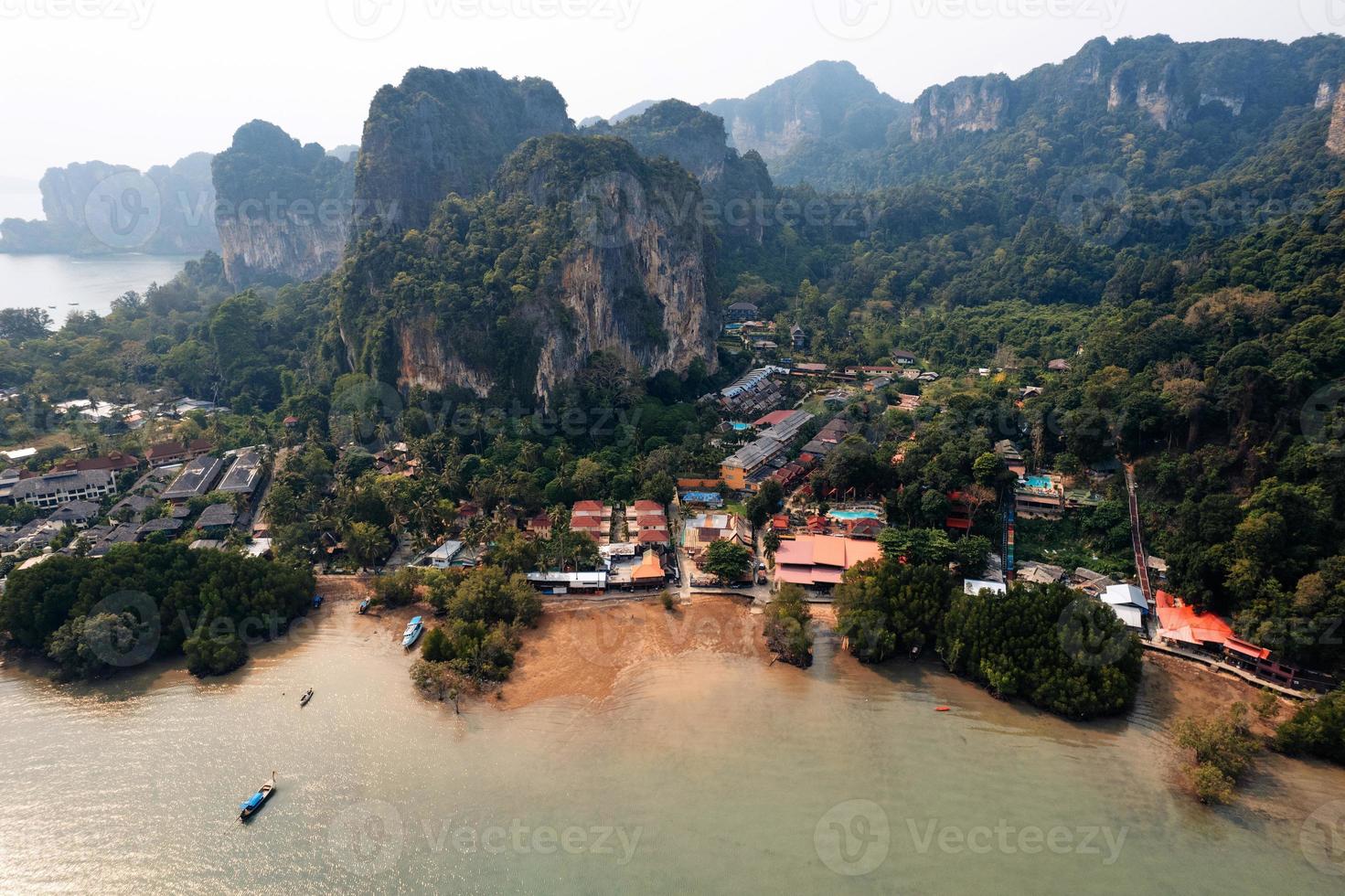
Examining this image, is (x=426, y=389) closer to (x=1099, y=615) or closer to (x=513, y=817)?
(x=513, y=817)

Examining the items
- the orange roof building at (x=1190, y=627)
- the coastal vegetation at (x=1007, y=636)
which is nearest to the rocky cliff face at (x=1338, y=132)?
the orange roof building at (x=1190, y=627)

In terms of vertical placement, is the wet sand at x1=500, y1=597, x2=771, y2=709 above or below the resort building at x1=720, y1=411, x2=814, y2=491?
below

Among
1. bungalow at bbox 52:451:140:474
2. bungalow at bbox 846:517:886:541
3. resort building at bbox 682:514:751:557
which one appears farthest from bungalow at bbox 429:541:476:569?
bungalow at bbox 52:451:140:474

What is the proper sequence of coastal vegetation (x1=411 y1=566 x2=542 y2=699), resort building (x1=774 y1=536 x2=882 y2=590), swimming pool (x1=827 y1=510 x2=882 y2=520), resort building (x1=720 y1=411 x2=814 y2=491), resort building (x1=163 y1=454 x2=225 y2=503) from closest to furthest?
coastal vegetation (x1=411 y1=566 x2=542 y2=699), resort building (x1=774 y1=536 x2=882 y2=590), swimming pool (x1=827 y1=510 x2=882 y2=520), resort building (x1=163 y1=454 x2=225 y2=503), resort building (x1=720 y1=411 x2=814 y2=491)

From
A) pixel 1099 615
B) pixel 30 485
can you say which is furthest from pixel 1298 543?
pixel 30 485

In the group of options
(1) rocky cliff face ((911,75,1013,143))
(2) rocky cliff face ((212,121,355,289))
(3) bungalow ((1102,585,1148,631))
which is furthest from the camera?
(1) rocky cliff face ((911,75,1013,143))

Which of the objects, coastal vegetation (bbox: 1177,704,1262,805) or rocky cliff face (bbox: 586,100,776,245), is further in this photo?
rocky cliff face (bbox: 586,100,776,245)

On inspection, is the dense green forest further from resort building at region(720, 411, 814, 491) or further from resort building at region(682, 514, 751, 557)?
resort building at region(682, 514, 751, 557)
